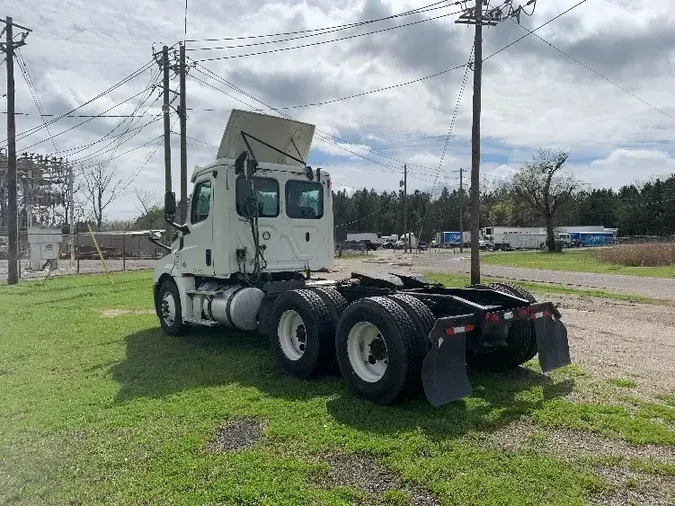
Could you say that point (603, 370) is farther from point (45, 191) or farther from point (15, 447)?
point (45, 191)

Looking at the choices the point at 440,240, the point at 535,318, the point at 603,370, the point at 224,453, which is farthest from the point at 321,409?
the point at 440,240

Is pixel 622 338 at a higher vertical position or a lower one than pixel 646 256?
lower

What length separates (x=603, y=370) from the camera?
7.01 m

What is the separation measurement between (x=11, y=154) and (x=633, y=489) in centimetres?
2427

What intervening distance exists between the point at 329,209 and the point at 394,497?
6.33m

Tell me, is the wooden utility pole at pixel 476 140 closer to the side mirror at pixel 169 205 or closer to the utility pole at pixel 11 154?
the side mirror at pixel 169 205

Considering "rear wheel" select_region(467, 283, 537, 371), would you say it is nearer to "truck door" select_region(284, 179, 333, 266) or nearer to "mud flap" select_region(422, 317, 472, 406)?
"mud flap" select_region(422, 317, 472, 406)

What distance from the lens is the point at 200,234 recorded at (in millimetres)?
9016

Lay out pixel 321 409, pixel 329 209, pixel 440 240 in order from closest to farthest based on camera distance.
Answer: pixel 321 409
pixel 329 209
pixel 440 240

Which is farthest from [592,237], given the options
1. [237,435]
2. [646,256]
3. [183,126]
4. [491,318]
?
[237,435]

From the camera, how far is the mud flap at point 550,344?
6.07 m

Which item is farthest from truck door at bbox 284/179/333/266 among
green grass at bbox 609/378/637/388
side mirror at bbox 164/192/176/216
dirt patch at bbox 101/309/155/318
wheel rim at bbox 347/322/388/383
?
dirt patch at bbox 101/309/155/318

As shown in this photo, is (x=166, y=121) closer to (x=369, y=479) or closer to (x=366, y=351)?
(x=366, y=351)

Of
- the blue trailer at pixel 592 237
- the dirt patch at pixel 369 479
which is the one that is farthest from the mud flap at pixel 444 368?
the blue trailer at pixel 592 237
